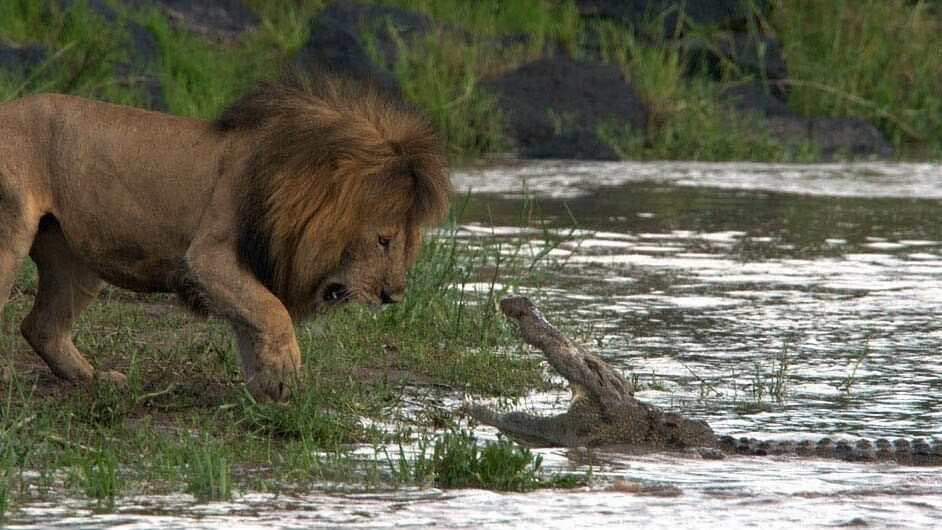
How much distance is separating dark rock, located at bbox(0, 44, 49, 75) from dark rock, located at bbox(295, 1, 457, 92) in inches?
105

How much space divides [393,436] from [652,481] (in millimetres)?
899

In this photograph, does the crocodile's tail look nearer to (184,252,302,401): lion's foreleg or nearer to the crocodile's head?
the crocodile's head

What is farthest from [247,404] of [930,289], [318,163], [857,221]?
[857,221]

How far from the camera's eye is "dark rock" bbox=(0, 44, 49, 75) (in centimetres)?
1214

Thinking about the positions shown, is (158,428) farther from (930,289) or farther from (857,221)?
(857,221)

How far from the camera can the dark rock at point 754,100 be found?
608 inches

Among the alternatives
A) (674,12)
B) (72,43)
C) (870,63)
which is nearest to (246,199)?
(72,43)

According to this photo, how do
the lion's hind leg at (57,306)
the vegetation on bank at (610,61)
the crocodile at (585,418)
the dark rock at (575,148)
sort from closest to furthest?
the crocodile at (585,418), the lion's hind leg at (57,306), the vegetation on bank at (610,61), the dark rock at (575,148)

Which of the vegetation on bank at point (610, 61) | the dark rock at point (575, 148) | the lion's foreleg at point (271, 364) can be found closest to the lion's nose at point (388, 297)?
the lion's foreleg at point (271, 364)

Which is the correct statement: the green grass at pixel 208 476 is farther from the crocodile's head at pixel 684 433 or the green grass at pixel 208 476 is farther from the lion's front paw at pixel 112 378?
the crocodile's head at pixel 684 433

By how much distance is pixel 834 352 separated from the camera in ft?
22.4

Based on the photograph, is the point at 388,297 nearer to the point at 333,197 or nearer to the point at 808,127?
the point at 333,197

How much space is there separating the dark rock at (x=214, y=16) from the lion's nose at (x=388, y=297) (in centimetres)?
1110

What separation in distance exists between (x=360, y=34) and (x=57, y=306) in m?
10.2
